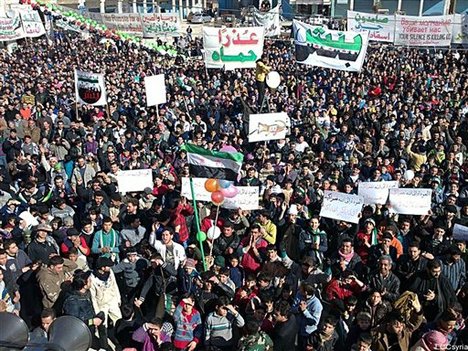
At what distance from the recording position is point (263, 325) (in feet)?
17.6

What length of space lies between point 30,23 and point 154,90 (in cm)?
1145

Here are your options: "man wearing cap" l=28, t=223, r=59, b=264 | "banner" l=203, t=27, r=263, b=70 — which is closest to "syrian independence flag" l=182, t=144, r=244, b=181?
"man wearing cap" l=28, t=223, r=59, b=264

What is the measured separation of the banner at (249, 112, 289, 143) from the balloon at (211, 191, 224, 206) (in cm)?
332

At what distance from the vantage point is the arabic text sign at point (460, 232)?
679 centimetres

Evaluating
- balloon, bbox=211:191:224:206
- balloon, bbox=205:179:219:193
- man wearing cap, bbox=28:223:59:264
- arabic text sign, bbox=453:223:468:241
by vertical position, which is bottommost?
man wearing cap, bbox=28:223:59:264

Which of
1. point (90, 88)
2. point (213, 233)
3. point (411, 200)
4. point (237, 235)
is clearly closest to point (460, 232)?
point (411, 200)

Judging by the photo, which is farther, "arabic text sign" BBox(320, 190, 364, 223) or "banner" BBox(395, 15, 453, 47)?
"banner" BBox(395, 15, 453, 47)

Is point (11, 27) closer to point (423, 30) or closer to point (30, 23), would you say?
point (30, 23)

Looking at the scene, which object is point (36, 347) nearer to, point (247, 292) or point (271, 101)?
point (247, 292)

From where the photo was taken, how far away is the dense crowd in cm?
538

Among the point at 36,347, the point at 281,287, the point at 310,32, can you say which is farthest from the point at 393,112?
the point at 36,347

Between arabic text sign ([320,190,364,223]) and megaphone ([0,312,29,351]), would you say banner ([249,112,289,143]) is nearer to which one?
arabic text sign ([320,190,364,223])

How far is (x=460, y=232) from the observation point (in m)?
6.82

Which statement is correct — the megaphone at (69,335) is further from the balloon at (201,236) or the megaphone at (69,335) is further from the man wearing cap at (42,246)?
the balloon at (201,236)
